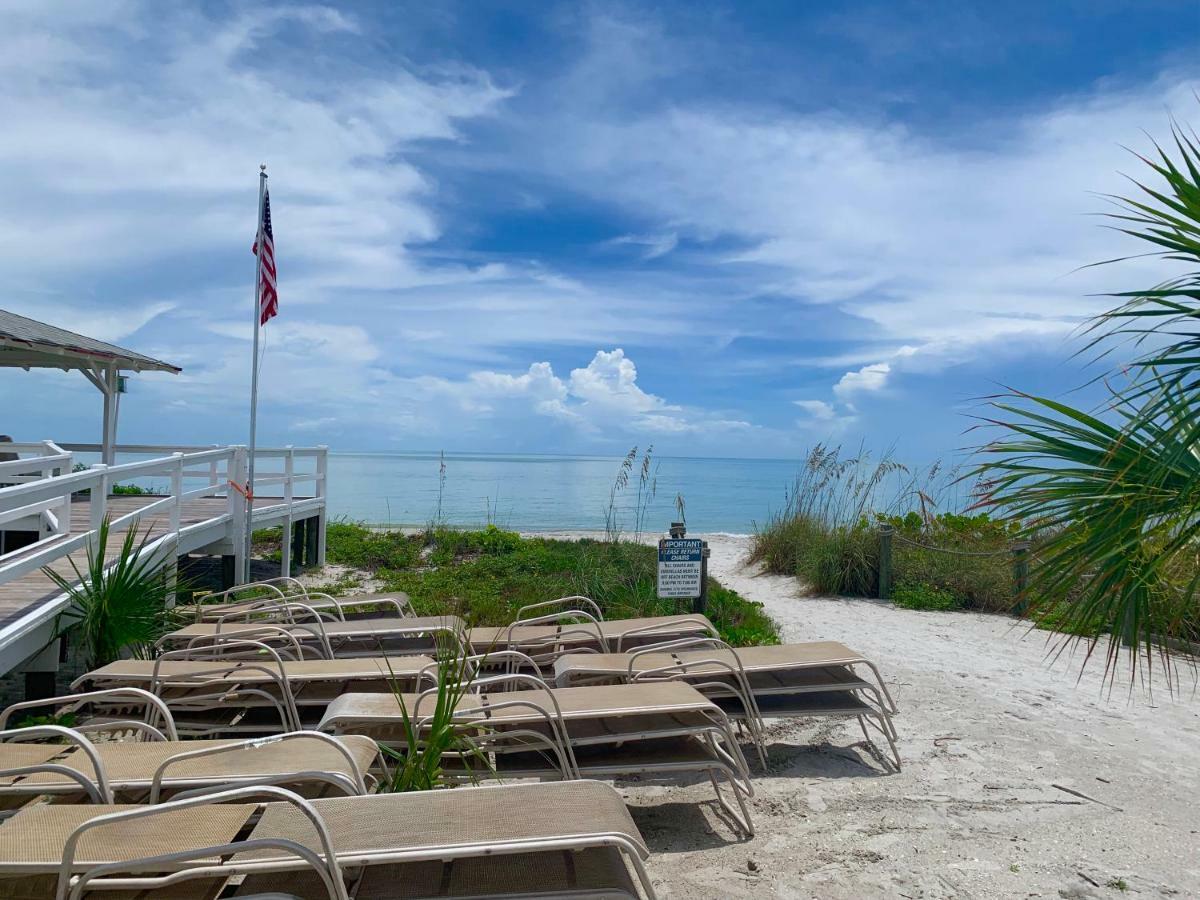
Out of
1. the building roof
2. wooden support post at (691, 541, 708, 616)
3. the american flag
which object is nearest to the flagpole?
A: the american flag

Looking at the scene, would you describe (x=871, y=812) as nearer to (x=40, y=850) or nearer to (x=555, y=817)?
(x=555, y=817)

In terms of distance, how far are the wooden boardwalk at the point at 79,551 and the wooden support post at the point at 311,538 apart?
24.3 inches

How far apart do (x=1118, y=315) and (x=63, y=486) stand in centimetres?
671

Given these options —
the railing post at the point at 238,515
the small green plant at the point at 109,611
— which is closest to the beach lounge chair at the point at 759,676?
the small green plant at the point at 109,611

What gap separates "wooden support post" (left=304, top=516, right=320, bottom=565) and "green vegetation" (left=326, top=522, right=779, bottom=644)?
1.06 ft

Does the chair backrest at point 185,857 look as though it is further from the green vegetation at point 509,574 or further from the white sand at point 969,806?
the green vegetation at point 509,574

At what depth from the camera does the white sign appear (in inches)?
311

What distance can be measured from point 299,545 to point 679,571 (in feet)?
29.4

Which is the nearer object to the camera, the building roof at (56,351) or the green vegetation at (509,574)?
the green vegetation at (509,574)

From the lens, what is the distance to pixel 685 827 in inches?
171

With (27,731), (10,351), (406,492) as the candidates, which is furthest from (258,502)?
(406,492)

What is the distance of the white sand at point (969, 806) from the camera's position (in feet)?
12.1

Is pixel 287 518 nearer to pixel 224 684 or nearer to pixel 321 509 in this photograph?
pixel 321 509

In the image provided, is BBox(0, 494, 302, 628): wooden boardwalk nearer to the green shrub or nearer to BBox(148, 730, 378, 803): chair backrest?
the green shrub
